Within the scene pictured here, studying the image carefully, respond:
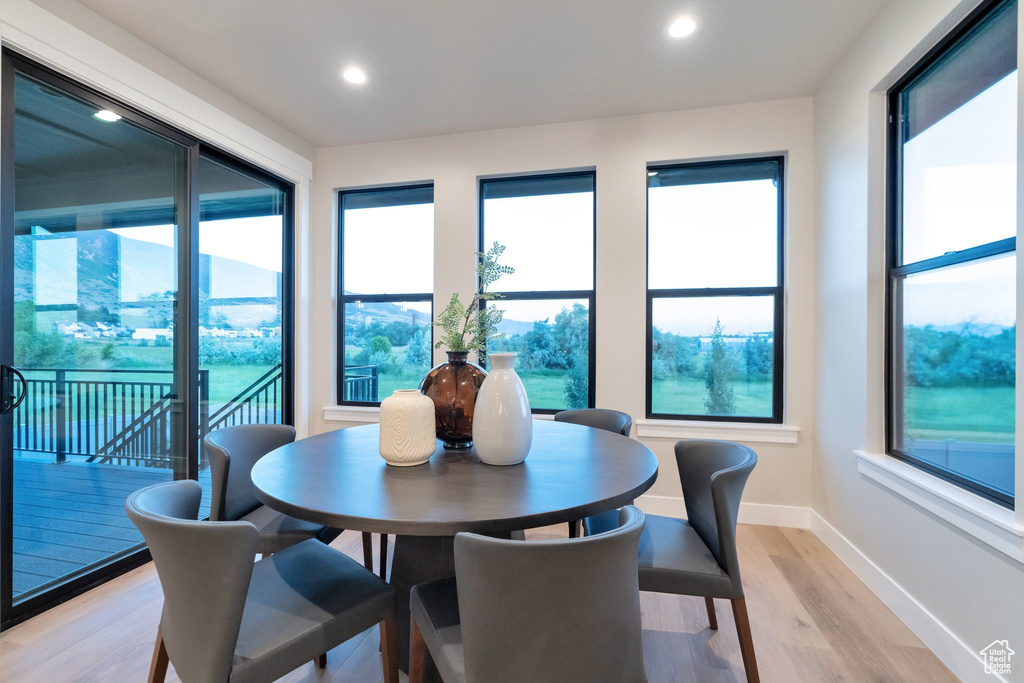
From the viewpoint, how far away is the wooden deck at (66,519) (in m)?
2.03

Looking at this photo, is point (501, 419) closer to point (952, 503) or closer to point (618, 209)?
point (952, 503)

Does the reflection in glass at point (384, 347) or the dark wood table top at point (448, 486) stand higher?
the reflection in glass at point (384, 347)

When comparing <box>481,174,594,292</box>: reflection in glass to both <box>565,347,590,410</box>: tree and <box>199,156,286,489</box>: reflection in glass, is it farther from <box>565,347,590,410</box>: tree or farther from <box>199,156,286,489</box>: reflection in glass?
<box>199,156,286,489</box>: reflection in glass

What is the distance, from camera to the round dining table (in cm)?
107

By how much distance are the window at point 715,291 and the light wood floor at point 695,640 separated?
3.86 feet

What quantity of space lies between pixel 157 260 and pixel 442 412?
80.5 inches

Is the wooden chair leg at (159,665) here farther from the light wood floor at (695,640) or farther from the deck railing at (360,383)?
the deck railing at (360,383)

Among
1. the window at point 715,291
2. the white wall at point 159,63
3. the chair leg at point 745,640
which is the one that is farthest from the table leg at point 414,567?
the white wall at point 159,63

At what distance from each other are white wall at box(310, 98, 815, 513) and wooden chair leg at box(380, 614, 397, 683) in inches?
88.7

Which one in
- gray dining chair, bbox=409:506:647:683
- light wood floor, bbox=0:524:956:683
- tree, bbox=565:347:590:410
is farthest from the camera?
tree, bbox=565:347:590:410

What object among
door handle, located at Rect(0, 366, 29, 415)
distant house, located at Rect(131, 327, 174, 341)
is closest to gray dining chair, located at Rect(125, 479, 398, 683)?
door handle, located at Rect(0, 366, 29, 415)

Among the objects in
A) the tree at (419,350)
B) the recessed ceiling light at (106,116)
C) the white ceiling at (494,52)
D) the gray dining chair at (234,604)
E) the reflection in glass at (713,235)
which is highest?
the white ceiling at (494,52)

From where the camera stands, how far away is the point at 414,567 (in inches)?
61.8

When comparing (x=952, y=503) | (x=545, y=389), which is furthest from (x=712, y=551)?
(x=545, y=389)
